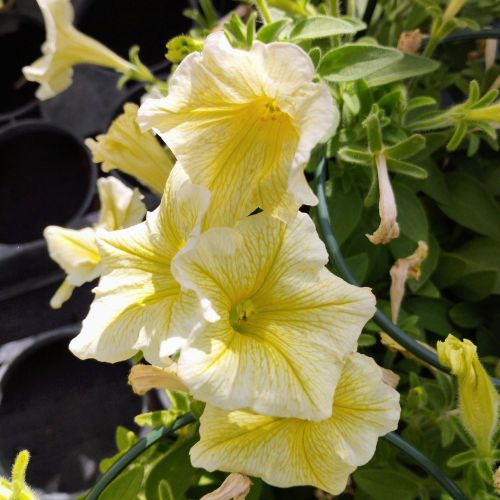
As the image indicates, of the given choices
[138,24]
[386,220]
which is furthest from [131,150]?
[138,24]

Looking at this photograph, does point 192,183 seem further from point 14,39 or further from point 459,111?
point 14,39

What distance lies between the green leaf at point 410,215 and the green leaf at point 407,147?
160mm

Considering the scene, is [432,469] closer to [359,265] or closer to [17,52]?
[359,265]

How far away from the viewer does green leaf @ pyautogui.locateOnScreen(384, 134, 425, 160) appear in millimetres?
725

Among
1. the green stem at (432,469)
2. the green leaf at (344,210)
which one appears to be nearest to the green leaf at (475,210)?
the green leaf at (344,210)

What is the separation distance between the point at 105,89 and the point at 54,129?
0.67 feet

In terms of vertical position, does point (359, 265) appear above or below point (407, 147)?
below

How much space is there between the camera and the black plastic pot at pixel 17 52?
5.09 feet

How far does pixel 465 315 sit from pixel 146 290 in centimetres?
61

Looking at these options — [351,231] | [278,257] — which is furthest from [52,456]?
[278,257]

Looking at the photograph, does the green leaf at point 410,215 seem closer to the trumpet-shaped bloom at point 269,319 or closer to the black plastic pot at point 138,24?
the trumpet-shaped bloom at point 269,319

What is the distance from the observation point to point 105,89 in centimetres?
156

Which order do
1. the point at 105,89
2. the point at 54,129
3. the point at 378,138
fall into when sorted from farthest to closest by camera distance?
the point at 105,89 → the point at 54,129 → the point at 378,138

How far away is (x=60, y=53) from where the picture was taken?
90 cm
